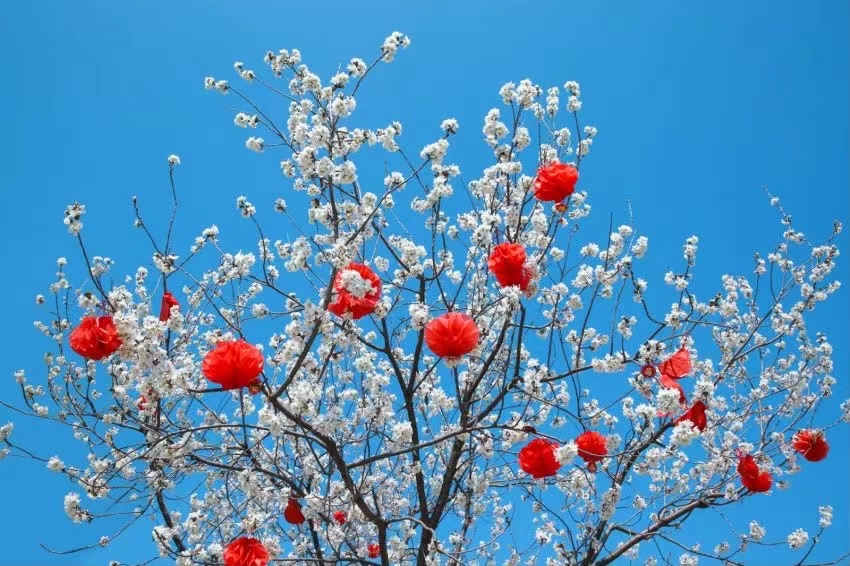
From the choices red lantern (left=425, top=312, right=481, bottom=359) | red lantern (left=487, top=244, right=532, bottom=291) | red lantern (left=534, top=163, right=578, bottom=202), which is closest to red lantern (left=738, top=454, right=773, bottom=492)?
red lantern (left=487, top=244, right=532, bottom=291)

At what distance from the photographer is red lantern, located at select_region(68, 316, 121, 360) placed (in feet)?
10.5

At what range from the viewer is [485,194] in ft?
17.4

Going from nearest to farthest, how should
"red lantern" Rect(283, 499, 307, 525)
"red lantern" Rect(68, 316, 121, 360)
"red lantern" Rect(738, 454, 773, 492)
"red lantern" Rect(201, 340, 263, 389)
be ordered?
1. "red lantern" Rect(201, 340, 263, 389)
2. "red lantern" Rect(68, 316, 121, 360)
3. "red lantern" Rect(283, 499, 307, 525)
4. "red lantern" Rect(738, 454, 773, 492)

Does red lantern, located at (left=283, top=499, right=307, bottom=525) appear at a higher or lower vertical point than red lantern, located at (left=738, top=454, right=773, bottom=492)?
higher

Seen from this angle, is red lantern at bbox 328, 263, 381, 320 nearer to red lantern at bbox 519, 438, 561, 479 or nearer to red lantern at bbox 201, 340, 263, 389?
red lantern at bbox 201, 340, 263, 389

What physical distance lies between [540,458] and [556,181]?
1.60 meters

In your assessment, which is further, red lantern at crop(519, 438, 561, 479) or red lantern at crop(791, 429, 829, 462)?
red lantern at crop(791, 429, 829, 462)

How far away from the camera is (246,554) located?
3.57 meters

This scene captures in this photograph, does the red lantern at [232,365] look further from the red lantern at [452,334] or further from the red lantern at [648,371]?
the red lantern at [648,371]

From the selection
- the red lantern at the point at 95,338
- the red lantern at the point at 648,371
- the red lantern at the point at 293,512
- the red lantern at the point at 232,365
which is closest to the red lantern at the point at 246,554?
the red lantern at the point at 293,512

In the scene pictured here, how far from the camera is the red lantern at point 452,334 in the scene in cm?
323

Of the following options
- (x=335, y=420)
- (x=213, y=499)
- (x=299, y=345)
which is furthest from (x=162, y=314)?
(x=213, y=499)

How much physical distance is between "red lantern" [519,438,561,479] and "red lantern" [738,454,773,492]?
5.81 feet

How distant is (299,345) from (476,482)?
2.25 m
